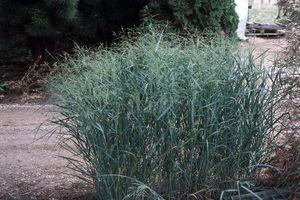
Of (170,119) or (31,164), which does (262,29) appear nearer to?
(31,164)

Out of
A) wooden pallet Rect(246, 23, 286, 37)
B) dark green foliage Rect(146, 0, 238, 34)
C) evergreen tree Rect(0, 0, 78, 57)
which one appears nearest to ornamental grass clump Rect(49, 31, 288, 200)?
evergreen tree Rect(0, 0, 78, 57)

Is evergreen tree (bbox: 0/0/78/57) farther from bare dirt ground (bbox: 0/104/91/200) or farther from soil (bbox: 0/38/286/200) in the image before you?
bare dirt ground (bbox: 0/104/91/200)

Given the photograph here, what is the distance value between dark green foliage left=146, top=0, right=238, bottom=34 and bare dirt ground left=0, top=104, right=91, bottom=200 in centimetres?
233

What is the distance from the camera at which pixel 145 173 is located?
324 cm

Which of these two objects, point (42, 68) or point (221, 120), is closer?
point (221, 120)

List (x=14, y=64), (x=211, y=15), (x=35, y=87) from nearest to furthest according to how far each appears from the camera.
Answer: (x=211, y=15), (x=35, y=87), (x=14, y=64)

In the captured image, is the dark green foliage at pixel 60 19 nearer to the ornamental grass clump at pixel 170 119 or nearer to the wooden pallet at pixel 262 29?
the ornamental grass clump at pixel 170 119

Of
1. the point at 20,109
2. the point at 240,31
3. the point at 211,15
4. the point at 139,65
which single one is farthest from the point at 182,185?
the point at 240,31

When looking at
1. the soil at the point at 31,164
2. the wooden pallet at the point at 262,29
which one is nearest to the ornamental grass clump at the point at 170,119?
the soil at the point at 31,164

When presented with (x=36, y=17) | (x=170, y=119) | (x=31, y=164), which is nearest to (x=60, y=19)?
(x=36, y=17)

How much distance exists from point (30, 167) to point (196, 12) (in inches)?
152

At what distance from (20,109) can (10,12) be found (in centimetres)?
140

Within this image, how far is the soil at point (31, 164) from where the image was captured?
401cm

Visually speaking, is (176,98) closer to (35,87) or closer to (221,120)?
(221,120)
